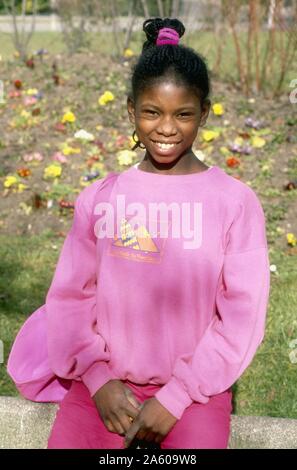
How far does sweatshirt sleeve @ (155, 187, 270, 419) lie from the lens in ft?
6.67

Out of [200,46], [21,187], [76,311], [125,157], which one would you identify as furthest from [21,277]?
[200,46]

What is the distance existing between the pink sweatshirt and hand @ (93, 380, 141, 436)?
0.04 metres

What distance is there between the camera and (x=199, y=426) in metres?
2.02

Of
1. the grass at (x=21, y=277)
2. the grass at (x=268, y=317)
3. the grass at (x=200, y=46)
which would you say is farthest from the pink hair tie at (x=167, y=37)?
the grass at (x=200, y=46)

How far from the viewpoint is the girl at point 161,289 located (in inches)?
80.4

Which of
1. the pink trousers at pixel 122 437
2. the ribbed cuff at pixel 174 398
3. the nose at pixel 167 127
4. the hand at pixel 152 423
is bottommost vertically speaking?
the pink trousers at pixel 122 437

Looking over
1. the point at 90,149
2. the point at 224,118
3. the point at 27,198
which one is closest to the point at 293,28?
the point at 224,118

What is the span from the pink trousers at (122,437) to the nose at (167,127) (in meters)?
0.72

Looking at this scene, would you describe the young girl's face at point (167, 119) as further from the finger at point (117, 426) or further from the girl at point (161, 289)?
the finger at point (117, 426)

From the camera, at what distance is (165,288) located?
209cm

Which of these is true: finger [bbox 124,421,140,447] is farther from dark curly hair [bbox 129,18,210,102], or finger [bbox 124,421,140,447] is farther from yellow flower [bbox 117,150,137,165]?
yellow flower [bbox 117,150,137,165]

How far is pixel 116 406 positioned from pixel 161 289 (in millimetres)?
342

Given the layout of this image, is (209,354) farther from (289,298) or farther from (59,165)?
(59,165)

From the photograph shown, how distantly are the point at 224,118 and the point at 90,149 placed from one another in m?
1.11
